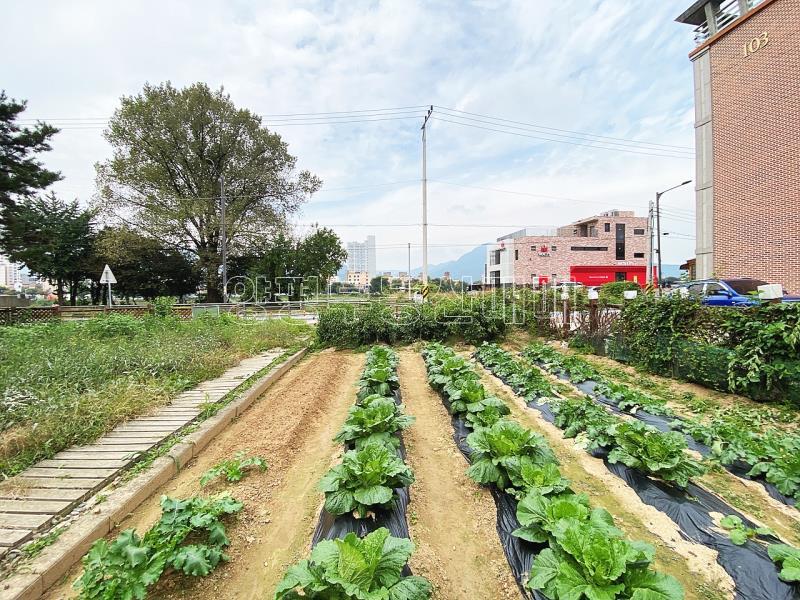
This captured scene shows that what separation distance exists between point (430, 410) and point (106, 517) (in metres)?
3.61

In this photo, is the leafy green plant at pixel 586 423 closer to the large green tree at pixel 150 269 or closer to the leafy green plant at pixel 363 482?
the leafy green plant at pixel 363 482

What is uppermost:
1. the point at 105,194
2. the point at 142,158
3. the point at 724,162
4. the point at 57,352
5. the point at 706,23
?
the point at 706,23

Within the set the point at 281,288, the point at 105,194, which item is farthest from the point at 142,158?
the point at 281,288

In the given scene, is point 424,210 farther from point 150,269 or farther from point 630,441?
point 150,269

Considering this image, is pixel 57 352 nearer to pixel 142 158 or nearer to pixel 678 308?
pixel 678 308

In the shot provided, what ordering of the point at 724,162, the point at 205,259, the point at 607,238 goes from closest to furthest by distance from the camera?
the point at 724,162
the point at 205,259
the point at 607,238

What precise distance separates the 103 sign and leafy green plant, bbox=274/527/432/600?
1836 centimetres

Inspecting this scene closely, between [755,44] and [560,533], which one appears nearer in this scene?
[560,533]

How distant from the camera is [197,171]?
23234mm

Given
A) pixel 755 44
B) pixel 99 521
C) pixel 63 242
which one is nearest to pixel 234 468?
pixel 99 521

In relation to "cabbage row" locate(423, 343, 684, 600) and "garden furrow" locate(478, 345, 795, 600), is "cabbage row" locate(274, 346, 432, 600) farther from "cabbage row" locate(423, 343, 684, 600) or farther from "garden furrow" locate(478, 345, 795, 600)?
"garden furrow" locate(478, 345, 795, 600)

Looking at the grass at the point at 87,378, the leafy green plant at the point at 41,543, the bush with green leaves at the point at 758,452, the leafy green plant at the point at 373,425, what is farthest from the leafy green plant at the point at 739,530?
the grass at the point at 87,378

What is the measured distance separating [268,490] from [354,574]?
170 cm

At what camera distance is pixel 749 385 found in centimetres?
495
